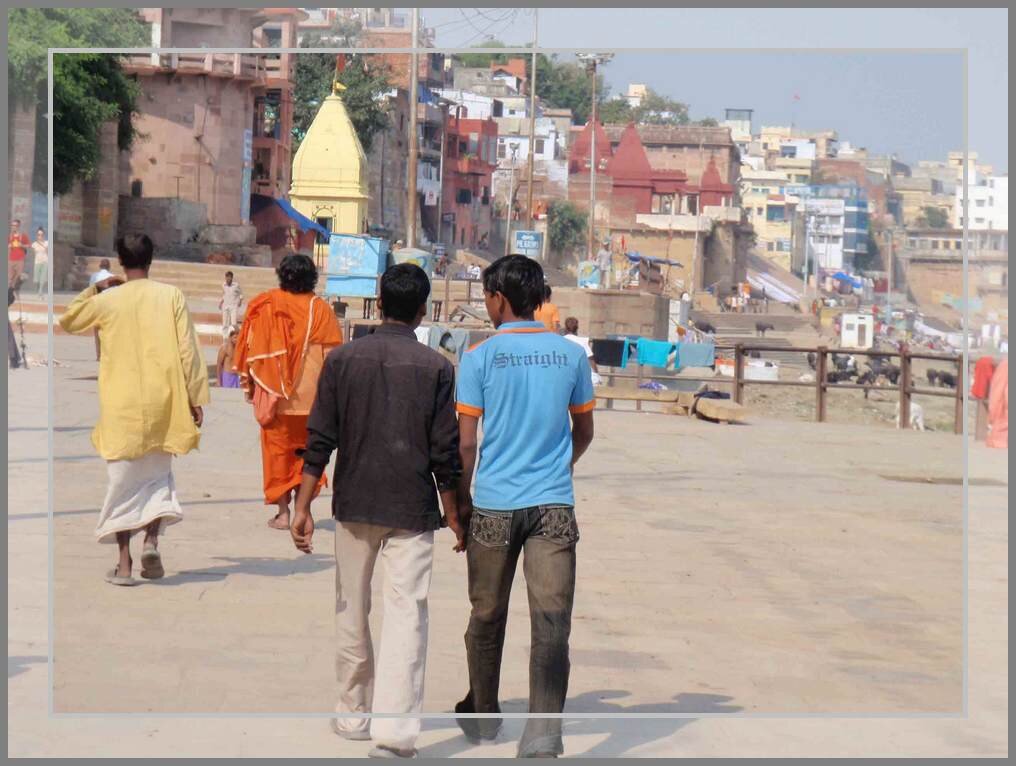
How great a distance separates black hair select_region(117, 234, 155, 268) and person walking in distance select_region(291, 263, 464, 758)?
82.7 inches

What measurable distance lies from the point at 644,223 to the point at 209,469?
4.17 metres

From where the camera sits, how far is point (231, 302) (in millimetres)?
8086

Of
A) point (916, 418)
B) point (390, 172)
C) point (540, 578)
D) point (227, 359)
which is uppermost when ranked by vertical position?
point (390, 172)

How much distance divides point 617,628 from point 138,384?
216 centimetres

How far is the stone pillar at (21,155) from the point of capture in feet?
20.3

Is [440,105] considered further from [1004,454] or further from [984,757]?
[1004,454]

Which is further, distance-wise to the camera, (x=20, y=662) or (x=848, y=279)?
(x=848, y=279)

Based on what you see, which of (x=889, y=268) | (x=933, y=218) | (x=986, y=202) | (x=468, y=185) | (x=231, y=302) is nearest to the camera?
(x=986, y=202)

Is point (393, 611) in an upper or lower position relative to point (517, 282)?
lower

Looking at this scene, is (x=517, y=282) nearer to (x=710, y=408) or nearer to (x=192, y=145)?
(x=192, y=145)

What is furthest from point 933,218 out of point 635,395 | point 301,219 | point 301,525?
point 635,395

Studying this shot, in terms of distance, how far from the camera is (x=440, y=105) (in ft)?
27.3

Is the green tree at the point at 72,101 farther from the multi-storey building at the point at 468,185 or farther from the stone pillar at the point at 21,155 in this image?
the multi-storey building at the point at 468,185

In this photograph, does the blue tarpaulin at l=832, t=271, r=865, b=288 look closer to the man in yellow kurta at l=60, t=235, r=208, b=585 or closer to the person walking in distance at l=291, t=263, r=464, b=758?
the man in yellow kurta at l=60, t=235, r=208, b=585
